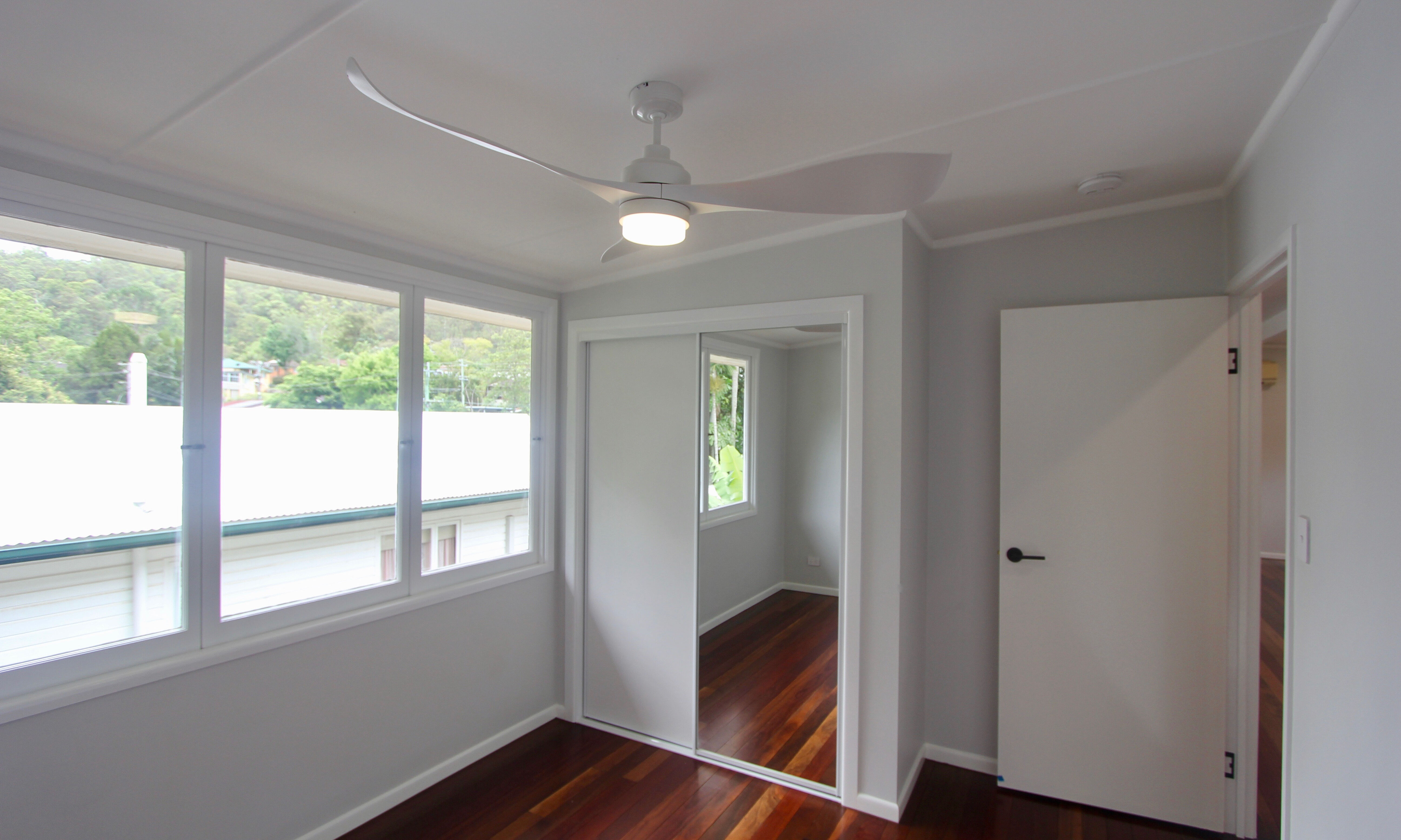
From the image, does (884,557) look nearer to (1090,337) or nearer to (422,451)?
(1090,337)

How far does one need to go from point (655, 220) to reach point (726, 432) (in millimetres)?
1618

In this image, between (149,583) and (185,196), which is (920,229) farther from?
(149,583)

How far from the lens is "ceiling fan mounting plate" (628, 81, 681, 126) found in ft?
4.89

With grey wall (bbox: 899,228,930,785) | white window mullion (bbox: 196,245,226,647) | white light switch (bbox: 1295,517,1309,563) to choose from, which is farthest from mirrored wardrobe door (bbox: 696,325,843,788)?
white window mullion (bbox: 196,245,226,647)

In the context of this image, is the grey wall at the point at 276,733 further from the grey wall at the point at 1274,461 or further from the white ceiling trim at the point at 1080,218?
the grey wall at the point at 1274,461

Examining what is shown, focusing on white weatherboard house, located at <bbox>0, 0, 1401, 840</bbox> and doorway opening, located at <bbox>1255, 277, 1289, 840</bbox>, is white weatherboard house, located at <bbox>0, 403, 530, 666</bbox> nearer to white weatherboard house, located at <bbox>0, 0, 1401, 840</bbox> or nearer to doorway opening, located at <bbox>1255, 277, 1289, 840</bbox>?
white weatherboard house, located at <bbox>0, 0, 1401, 840</bbox>

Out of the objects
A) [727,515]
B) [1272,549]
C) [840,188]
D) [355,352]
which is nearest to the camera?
[840,188]

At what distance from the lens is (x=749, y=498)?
2.89 m

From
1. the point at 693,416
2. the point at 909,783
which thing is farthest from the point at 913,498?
the point at 909,783

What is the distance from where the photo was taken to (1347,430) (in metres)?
1.33

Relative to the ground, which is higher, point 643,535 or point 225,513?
point 225,513

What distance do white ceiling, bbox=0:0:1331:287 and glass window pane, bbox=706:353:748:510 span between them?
3.25 ft

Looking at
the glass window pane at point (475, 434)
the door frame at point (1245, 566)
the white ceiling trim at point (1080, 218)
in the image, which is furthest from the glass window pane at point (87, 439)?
the door frame at point (1245, 566)

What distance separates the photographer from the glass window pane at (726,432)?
2.90 meters
